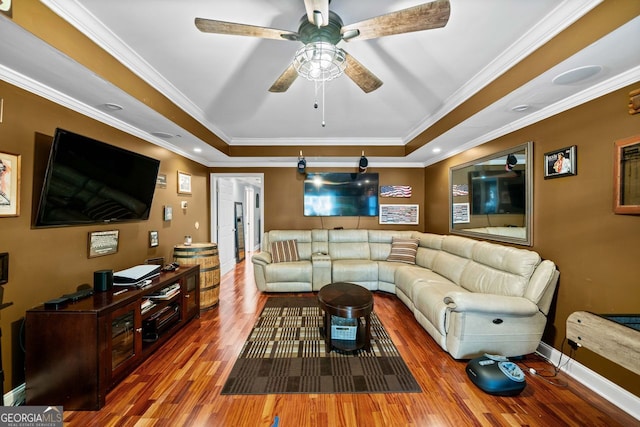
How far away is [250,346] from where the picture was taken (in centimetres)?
242

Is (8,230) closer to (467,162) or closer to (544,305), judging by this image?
(544,305)

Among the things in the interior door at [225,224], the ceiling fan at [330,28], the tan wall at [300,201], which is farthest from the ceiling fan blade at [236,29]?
the interior door at [225,224]

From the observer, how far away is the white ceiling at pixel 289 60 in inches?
58.0

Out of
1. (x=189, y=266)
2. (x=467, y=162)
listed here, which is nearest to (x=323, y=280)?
(x=189, y=266)

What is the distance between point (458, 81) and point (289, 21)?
169 centimetres

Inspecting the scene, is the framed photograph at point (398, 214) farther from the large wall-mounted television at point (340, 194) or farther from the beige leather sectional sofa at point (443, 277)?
the beige leather sectional sofa at point (443, 277)

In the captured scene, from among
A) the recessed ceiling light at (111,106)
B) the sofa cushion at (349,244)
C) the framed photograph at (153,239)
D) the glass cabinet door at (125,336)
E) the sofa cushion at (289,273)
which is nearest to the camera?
the glass cabinet door at (125,336)

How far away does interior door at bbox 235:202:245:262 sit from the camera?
19.9 feet

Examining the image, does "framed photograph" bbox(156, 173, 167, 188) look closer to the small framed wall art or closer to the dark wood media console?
the small framed wall art

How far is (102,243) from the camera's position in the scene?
7.63ft

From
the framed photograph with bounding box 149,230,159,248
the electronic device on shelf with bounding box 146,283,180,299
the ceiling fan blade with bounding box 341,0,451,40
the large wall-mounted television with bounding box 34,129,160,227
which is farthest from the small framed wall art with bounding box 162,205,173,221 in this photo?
the ceiling fan blade with bounding box 341,0,451,40

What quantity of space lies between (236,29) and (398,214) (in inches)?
166

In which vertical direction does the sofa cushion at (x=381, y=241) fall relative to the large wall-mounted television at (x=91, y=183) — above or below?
below

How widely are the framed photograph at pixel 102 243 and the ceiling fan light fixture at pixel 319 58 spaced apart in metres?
2.38
